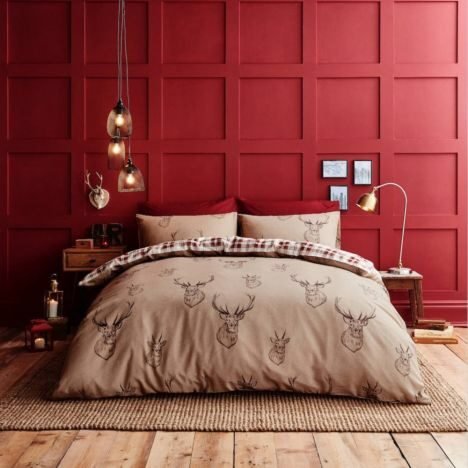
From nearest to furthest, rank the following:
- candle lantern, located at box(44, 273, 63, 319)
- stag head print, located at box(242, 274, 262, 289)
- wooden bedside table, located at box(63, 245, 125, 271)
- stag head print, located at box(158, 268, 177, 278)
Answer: stag head print, located at box(242, 274, 262, 289) → stag head print, located at box(158, 268, 177, 278) → candle lantern, located at box(44, 273, 63, 319) → wooden bedside table, located at box(63, 245, 125, 271)

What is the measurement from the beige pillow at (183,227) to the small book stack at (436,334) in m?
1.50

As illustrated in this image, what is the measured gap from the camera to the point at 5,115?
503 centimetres

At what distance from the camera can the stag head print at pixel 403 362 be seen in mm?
2910

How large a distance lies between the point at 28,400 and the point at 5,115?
113 inches

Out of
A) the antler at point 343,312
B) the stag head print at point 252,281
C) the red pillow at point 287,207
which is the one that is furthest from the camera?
the red pillow at point 287,207

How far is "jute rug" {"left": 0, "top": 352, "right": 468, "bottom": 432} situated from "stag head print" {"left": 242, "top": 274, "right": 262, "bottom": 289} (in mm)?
528

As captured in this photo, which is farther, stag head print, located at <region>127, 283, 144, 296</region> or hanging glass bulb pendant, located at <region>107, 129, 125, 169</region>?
hanging glass bulb pendant, located at <region>107, 129, 125, 169</region>

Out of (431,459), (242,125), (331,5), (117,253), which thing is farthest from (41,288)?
(431,459)

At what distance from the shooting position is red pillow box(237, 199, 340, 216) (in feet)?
15.7

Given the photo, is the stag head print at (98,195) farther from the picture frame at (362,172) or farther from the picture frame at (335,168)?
the picture frame at (362,172)

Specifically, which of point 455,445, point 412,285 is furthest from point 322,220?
point 455,445

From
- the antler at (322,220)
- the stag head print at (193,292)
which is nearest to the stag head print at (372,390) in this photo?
the stag head print at (193,292)

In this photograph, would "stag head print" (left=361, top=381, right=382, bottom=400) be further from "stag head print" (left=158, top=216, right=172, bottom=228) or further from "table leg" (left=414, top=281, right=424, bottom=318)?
"stag head print" (left=158, top=216, right=172, bottom=228)

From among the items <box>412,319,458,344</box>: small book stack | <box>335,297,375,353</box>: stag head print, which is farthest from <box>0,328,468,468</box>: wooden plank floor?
<box>412,319,458,344</box>: small book stack
